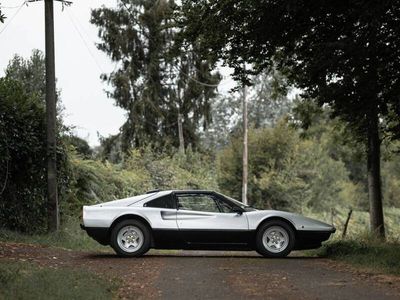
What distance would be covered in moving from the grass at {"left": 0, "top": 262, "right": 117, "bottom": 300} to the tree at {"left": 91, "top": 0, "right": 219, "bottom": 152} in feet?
95.9

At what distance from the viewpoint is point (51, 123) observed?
51.1ft

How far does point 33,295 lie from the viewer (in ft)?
21.8

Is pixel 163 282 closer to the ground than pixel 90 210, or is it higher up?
closer to the ground

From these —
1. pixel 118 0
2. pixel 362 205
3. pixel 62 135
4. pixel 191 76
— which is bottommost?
pixel 362 205

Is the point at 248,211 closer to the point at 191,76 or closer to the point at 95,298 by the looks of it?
the point at 95,298

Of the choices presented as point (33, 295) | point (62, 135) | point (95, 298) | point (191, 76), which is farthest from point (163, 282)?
point (191, 76)

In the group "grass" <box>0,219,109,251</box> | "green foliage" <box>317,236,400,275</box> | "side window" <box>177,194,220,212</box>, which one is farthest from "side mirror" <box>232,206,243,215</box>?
"grass" <box>0,219,109,251</box>

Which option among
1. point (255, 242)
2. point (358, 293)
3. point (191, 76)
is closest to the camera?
point (358, 293)

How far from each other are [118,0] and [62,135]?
24.4m

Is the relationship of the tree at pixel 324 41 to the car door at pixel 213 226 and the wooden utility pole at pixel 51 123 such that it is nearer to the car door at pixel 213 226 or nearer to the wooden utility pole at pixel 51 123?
the car door at pixel 213 226

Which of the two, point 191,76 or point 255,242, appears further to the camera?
point 191,76

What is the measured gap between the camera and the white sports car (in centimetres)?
1202

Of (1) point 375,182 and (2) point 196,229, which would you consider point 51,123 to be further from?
(1) point 375,182

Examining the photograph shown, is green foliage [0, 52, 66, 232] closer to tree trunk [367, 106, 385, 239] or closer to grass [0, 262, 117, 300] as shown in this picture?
grass [0, 262, 117, 300]
